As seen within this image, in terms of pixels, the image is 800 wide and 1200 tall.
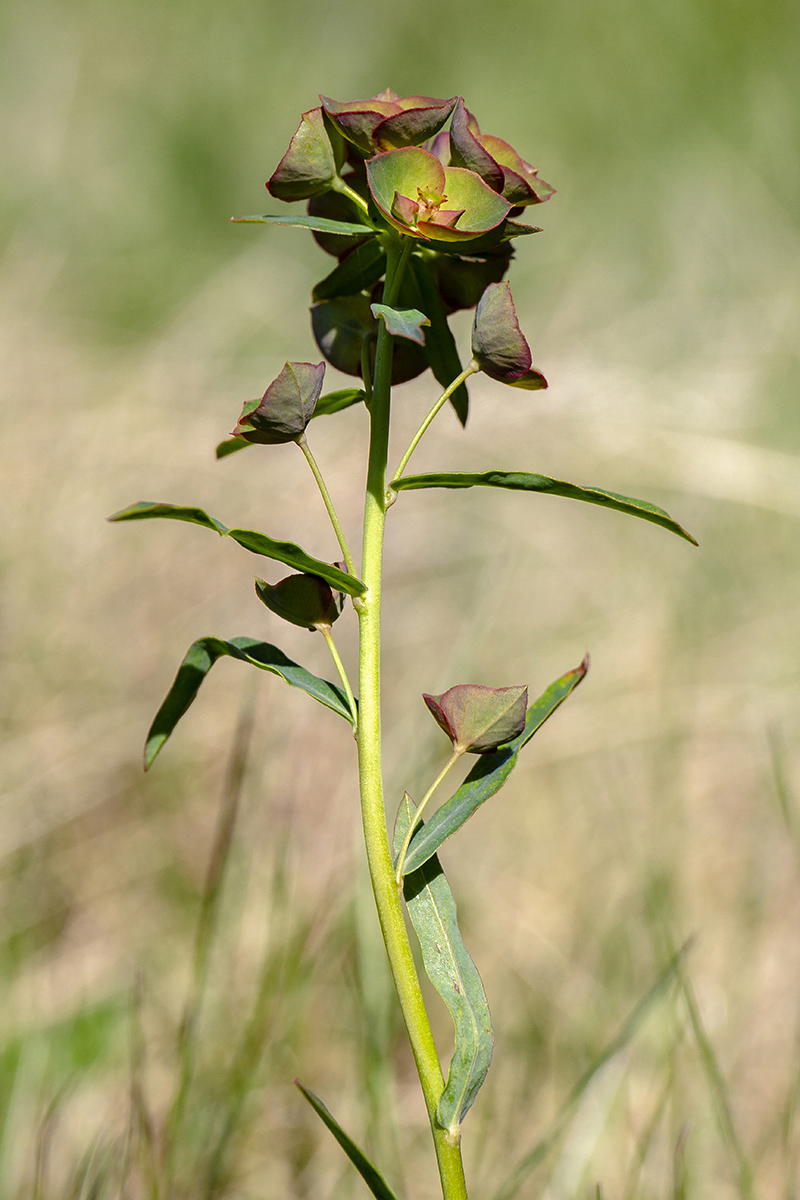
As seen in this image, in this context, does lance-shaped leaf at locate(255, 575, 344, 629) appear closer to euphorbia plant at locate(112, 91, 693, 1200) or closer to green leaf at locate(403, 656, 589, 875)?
euphorbia plant at locate(112, 91, 693, 1200)

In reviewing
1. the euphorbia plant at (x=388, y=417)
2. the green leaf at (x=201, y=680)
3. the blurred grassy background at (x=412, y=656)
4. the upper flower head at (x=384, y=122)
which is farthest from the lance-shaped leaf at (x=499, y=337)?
the blurred grassy background at (x=412, y=656)

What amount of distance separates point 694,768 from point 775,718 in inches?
8.7

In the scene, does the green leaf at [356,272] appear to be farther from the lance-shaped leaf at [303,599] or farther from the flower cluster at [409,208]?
the lance-shaped leaf at [303,599]

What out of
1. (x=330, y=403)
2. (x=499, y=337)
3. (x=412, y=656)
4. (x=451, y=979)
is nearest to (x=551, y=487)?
(x=499, y=337)

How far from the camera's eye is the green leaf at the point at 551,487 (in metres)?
0.58

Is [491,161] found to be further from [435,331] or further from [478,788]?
[478,788]

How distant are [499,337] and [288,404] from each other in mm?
135

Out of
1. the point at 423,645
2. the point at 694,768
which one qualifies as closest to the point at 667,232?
the point at 423,645

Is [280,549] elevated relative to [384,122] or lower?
lower

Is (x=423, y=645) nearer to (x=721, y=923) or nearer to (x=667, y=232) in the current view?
(x=721, y=923)

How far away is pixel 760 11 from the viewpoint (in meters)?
4.98

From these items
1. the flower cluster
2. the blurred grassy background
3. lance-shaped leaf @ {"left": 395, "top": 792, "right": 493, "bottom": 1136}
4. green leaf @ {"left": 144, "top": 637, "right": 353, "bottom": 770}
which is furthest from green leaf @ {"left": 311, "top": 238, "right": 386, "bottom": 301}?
the blurred grassy background

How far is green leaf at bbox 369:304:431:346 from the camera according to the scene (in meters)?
0.53

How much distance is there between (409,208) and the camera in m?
0.57
